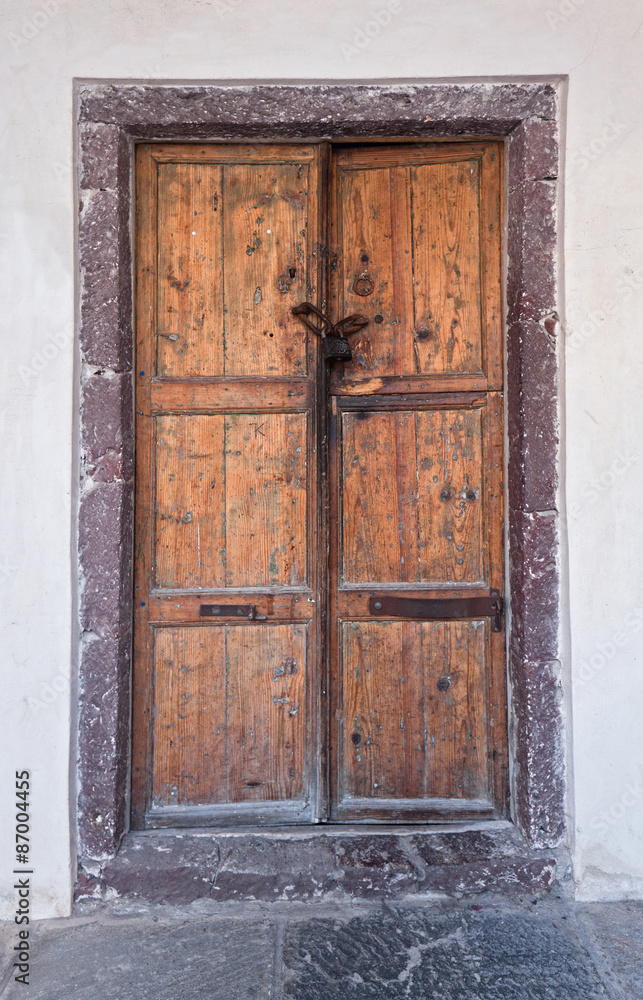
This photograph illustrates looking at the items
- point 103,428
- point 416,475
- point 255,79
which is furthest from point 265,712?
point 255,79

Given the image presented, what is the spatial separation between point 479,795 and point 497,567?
0.80 m

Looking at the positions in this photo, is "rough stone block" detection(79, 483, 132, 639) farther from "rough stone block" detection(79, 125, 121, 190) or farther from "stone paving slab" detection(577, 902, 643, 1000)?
"stone paving slab" detection(577, 902, 643, 1000)

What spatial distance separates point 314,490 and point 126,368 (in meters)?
0.76

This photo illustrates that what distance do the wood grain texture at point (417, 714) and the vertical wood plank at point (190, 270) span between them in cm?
116

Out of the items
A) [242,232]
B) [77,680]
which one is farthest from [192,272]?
[77,680]

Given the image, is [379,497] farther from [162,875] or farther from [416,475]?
[162,875]

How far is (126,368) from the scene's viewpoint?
212 cm

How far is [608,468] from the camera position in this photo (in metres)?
2.07

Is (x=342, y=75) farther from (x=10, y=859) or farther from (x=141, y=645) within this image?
(x=10, y=859)

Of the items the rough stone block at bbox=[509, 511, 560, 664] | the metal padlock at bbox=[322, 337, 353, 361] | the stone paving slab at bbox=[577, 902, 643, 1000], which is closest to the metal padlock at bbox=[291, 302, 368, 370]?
the metal padlock at bbox=[322, 337, 353, 361]

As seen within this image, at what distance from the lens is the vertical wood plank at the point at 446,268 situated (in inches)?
88.0

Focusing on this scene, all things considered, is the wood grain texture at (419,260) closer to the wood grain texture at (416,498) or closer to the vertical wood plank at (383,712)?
the wood grain texture at (416,498)

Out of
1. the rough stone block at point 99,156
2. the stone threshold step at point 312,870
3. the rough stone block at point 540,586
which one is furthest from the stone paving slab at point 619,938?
the rough stone block at point 99,156

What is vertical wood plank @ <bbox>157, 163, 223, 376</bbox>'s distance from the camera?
222 cm
